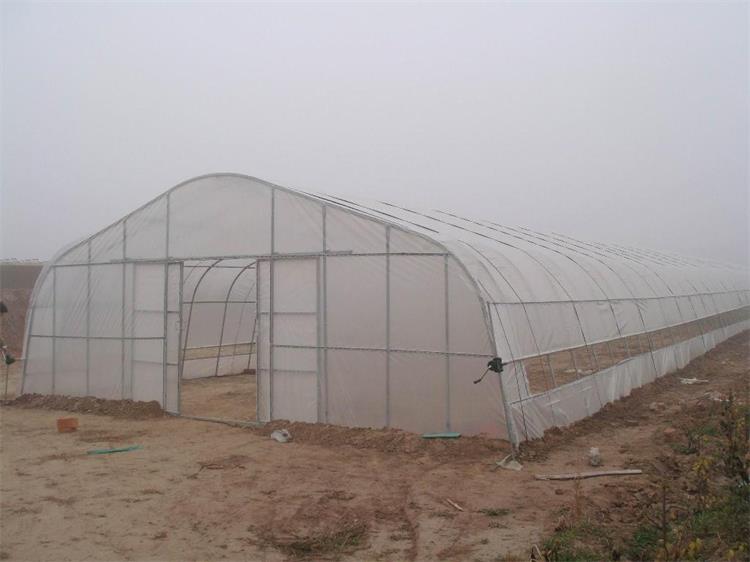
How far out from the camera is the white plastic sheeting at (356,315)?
1093 centimetres

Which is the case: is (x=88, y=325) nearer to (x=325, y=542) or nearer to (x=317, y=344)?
(x=317, y=344)

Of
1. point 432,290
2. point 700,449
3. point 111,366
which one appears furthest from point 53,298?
point 700,449

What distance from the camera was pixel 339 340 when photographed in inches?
473

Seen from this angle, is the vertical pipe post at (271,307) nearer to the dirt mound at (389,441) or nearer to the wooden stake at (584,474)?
the dirt mound at (389,441)

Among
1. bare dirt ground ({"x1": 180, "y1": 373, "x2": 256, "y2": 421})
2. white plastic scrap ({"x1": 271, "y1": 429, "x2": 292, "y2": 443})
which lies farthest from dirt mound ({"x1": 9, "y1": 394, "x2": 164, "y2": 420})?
white plastic scrap ({"x1": 271, "y1": 429, "x2": 292, "y2": 443})

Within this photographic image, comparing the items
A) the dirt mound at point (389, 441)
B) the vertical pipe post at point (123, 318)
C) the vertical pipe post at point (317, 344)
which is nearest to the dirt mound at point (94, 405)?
the vertical pipe post at point (123, 318)

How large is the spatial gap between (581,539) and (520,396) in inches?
165

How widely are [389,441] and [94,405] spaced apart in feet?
25.4

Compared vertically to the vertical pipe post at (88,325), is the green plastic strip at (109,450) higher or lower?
lower

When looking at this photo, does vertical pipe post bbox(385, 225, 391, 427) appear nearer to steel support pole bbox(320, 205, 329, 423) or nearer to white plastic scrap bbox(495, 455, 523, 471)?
steel support pole bbox(320, 205, 329, 423)

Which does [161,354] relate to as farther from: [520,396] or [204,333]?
[520,396]

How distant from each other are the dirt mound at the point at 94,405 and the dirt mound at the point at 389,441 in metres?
3.20

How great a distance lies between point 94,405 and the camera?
583 inches

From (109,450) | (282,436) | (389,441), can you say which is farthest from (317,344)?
(109,450)
